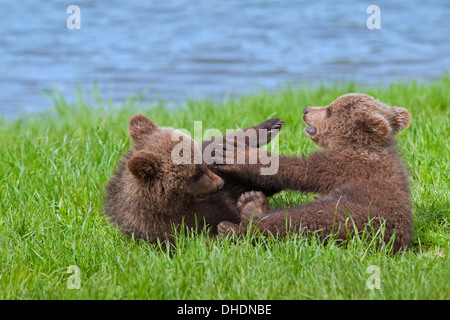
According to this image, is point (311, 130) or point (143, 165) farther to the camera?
point (311, 130)

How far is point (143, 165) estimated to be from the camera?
5.02 m

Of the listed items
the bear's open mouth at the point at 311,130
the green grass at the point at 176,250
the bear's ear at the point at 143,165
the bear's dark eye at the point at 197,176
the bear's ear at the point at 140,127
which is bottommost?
the green grass at the point at 176,250

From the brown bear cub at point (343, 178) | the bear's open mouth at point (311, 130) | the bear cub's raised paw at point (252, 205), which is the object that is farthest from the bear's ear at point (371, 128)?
the bear cub's raised paw at point (252, 205)

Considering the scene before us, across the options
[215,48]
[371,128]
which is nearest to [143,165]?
[371,128]

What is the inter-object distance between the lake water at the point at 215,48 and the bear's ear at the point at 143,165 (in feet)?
21.4

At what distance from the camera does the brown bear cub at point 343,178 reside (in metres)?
5.02

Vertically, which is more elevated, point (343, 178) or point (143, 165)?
point (143, 165)

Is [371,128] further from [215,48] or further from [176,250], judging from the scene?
[215,48]

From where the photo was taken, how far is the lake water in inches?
518

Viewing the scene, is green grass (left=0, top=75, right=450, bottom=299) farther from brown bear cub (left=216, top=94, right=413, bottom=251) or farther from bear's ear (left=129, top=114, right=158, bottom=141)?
bear's ear (left=129, top=114, right=158, bottom=141)

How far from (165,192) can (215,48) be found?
1050 cm

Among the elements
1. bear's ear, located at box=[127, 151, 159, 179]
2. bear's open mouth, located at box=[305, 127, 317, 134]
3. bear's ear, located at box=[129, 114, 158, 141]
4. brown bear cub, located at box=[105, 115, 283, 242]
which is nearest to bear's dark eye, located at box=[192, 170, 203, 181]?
brown bear cub, located at box=[105, 115, 283, 242]

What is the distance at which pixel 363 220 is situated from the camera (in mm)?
4996

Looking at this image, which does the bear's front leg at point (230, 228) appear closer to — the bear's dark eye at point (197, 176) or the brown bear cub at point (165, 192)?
the brown bear cub at point (165, 192)
